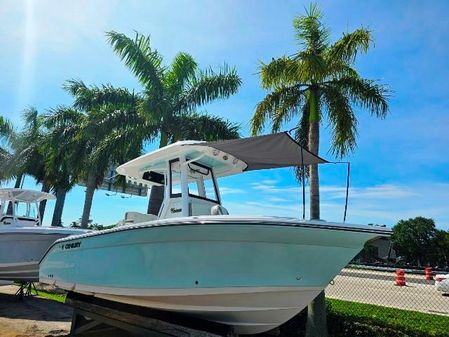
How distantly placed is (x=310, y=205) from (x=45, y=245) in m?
6.30

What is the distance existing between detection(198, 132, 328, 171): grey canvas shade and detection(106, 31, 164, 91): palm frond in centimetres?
901

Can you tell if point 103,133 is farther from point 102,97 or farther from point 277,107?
point 277,107

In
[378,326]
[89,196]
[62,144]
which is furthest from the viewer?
[62,144]

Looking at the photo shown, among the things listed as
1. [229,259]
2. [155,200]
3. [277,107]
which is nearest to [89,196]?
[155,200]

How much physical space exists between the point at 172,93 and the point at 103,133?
3.13 m

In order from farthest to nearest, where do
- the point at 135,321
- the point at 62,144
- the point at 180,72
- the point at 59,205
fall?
the point at 59,205, the point at 62,144, the point at 180,72, the point at 135,321

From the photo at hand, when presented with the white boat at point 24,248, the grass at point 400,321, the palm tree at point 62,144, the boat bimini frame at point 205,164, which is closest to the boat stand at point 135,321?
the boat bimini frame at point 205,164

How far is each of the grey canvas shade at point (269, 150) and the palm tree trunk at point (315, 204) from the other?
112cm

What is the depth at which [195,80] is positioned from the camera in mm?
14539

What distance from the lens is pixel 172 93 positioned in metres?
14.2

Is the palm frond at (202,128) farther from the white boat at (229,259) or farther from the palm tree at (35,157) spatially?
the palm tree at (35,157)

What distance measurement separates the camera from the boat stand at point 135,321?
16.3ft

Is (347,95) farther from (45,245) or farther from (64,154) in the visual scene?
(64,154)

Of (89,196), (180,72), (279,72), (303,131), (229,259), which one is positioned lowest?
(229,259)
